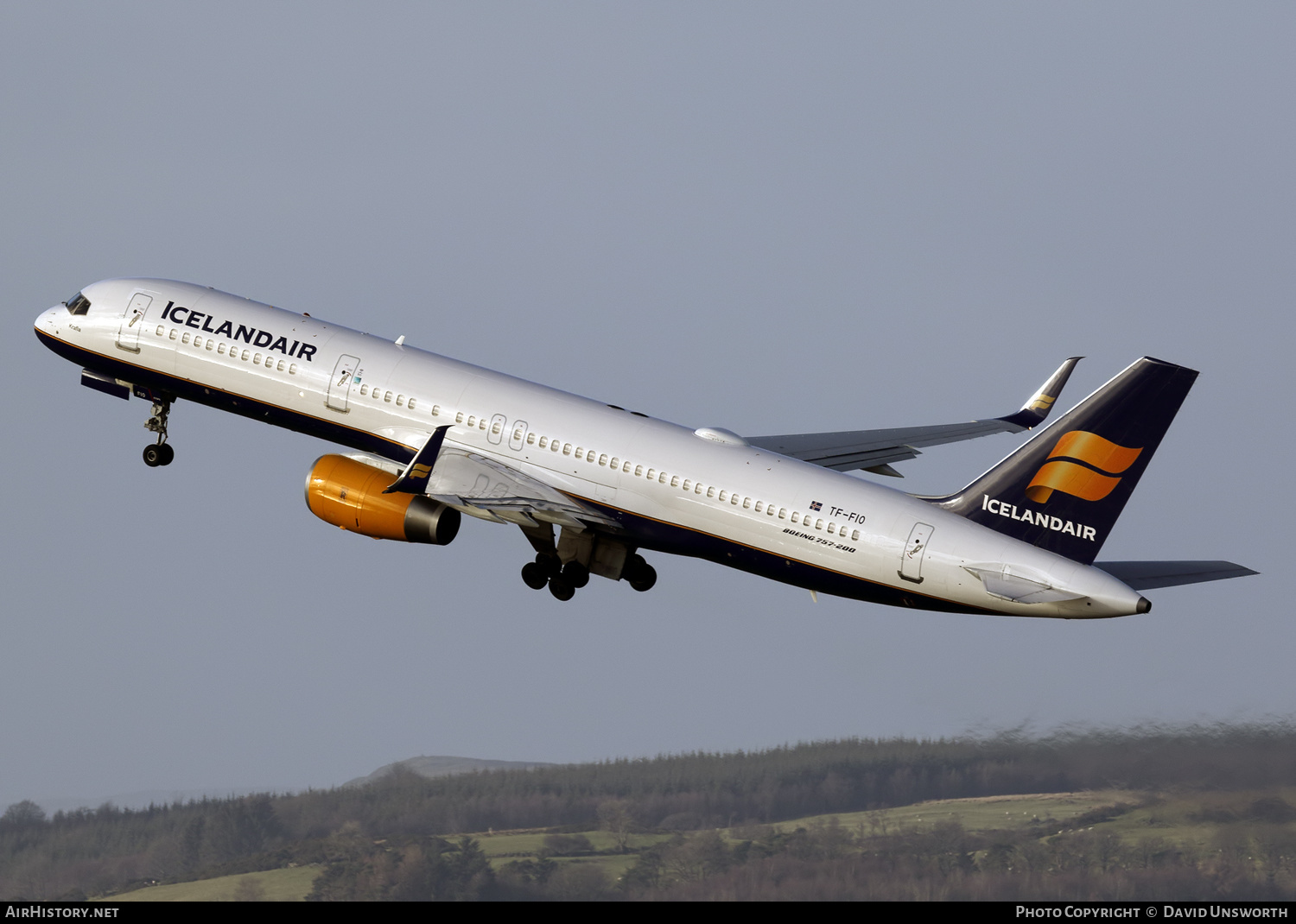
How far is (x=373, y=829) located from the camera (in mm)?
58406

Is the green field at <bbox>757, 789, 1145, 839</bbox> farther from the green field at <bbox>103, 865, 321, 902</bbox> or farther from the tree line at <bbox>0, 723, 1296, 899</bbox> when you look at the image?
the green field at <bbox>103, 865, 321, 902</bbox>

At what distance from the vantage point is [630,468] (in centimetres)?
4809

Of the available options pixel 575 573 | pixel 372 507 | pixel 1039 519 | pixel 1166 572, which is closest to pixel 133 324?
pixel 372 507

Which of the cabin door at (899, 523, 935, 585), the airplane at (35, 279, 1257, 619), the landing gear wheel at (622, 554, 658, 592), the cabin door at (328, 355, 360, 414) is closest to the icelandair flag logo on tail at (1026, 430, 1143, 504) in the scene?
the airplane at (35, 279, 1257, 619)

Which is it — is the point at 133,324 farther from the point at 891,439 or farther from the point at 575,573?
the point at 891,439

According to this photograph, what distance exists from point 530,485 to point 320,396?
6.97 metres

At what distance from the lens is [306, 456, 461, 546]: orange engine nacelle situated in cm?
4878

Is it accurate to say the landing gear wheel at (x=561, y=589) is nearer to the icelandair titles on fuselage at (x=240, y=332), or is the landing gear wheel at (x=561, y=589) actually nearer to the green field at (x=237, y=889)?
the icelandair titles on fuselage at (x=240, y=332)

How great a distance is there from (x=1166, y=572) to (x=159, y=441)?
30353 millimetres

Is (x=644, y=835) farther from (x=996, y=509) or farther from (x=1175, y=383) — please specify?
(x=1175, y=383)

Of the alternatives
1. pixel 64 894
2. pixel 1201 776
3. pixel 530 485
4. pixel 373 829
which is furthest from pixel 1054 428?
pixel 64 894

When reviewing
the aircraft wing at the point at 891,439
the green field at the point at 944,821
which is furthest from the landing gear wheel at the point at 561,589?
the green field at the point at 944,821
